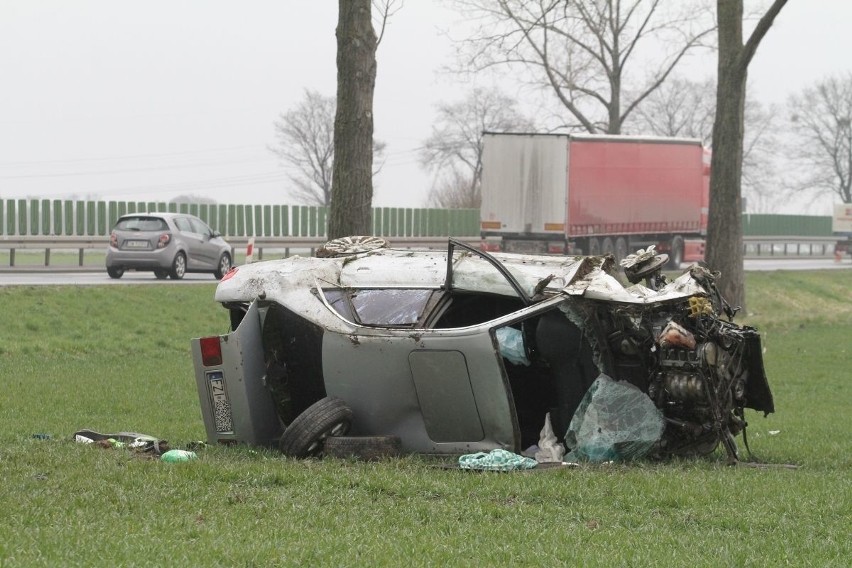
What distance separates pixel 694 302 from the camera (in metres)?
8.55

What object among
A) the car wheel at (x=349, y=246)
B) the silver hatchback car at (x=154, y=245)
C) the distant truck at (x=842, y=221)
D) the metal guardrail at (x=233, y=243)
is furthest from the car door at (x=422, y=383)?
the distant truck at (x=842, y=221)

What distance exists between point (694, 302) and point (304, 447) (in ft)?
8.95

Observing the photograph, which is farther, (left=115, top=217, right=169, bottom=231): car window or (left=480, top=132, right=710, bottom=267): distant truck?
(left=480, top=132, right=710, bottom=267): distant truck

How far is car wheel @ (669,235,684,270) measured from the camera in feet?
132

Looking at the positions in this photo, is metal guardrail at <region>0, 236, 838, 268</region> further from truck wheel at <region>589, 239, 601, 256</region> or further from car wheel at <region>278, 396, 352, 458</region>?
car wheel at <region>278, 396, 352, 458</region>

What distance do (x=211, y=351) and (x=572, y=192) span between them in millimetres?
26568

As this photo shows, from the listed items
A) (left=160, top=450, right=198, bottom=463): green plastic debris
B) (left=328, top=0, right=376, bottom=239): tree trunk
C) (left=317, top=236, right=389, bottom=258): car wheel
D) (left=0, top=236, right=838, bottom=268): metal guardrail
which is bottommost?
(left=160, top=450, right=198, bottom=463): green plastic debris

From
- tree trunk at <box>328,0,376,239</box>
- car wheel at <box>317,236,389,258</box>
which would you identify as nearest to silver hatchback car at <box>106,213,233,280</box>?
tree trunk at <box>328,0,376,239</box>

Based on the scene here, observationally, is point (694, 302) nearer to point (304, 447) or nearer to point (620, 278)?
point (620, 278)

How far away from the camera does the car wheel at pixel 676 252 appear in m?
40.1

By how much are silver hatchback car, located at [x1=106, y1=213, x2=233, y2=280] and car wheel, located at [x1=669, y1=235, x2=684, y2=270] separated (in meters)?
17.8

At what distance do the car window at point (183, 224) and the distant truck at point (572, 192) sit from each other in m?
10.4

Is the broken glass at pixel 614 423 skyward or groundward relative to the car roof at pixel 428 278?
groundward

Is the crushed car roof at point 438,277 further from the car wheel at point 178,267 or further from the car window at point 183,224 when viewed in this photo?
the car window at point 183,224
